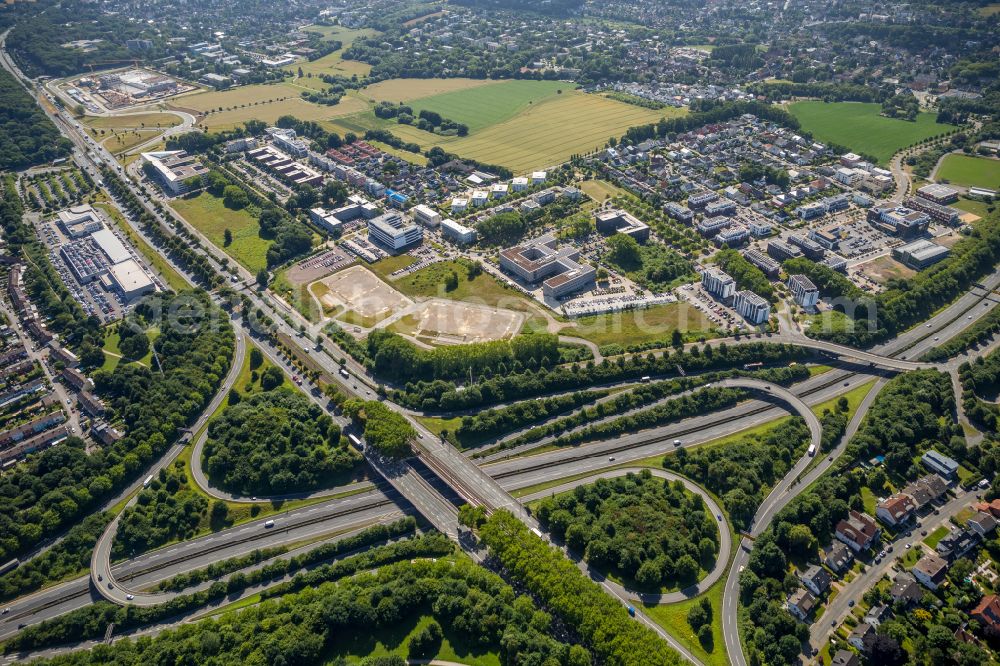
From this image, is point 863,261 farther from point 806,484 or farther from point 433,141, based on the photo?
point 433,141

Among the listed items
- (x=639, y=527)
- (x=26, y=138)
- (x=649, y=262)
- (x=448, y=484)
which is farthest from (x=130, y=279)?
(x=639, y=527)

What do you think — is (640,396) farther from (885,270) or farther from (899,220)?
(899,220)

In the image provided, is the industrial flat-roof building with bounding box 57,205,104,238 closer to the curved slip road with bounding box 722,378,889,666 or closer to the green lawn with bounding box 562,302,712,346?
the green lawn with bounding box 562,302,712,346

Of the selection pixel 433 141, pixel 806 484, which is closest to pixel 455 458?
pixel 806 484

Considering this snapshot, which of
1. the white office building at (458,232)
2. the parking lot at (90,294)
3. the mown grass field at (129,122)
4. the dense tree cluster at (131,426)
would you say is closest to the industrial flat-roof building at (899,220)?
the white office building at (458,232)

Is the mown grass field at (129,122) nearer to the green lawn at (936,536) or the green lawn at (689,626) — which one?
the green lawn at (689,626)
